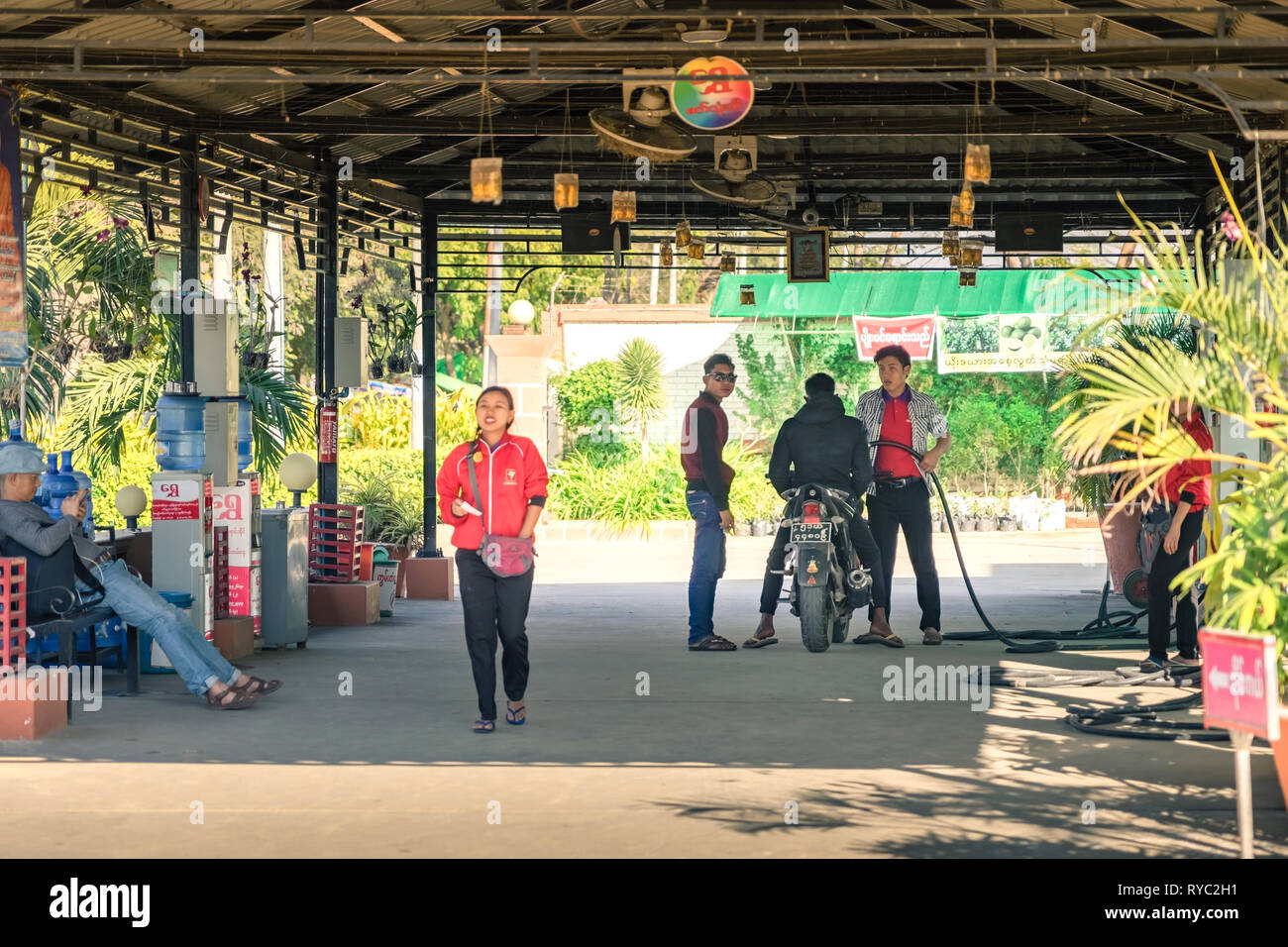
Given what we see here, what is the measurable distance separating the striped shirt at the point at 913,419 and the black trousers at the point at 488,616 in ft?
13.5

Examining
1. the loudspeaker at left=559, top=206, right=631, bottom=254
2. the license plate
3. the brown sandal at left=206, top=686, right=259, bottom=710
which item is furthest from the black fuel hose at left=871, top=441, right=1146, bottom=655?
the loudspeaker at left=559, top=206, right=631, bottom=254

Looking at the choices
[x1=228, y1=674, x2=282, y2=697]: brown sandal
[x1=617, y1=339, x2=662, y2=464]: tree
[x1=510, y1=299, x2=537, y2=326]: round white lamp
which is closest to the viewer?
[x1=228, y1=674, x2=282, y2=697]: brown sandal

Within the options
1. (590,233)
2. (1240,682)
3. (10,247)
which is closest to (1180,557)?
(1240,682)

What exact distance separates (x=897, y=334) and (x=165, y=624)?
20.4m

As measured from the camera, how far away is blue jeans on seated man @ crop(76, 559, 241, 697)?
8758 mm

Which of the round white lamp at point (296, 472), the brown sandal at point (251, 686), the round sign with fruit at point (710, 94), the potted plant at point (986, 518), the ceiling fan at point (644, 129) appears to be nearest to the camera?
the round sign with fruit at point (710, 94)

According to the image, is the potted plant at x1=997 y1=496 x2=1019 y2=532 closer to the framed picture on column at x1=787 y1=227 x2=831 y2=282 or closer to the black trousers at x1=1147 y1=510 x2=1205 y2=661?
the framed picture on column at x1=787 y1=227 x2=831 y2=282

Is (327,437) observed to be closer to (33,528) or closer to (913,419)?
(913,419)

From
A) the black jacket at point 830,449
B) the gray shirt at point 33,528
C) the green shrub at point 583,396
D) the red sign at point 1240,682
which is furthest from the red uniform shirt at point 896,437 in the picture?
the green shrub at point 583,396

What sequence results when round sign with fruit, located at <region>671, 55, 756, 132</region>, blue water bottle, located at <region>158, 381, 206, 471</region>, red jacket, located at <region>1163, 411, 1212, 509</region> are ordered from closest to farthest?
1. round sign with fruit, located at <region>671, 55, 756, 132</region>
2. red jacket, located at <region>1163, 411, 1212, 509</region>
3. blue water bottle, located at <region>158, 381, 206, 471</region>

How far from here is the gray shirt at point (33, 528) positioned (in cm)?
841

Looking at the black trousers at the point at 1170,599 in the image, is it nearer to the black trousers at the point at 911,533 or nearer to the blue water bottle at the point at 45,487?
the black trousers at the point at 911,533

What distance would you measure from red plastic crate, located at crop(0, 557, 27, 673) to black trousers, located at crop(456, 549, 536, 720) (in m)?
2.19
